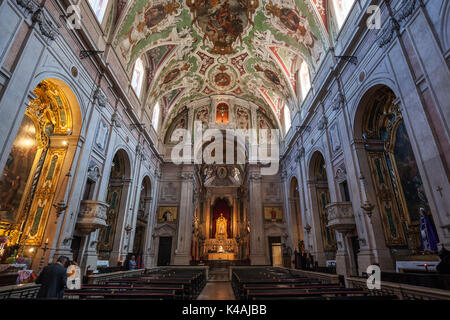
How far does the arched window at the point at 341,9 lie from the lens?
9.70m

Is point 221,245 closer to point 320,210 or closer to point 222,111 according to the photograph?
point 222,111

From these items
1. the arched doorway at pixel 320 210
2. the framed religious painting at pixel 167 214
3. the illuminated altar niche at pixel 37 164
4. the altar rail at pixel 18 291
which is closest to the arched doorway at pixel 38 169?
the illuminated altar niche at pixel 37 164

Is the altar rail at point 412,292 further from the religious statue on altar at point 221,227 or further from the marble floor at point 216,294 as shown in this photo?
the religious statue on altar at point 221,227

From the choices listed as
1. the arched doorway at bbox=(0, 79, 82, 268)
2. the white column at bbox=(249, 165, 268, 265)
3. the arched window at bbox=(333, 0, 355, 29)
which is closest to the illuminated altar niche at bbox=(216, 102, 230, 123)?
the white column at bbox=(249, 165, 268, 265)

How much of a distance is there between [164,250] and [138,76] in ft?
41.1

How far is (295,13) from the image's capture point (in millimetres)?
12164

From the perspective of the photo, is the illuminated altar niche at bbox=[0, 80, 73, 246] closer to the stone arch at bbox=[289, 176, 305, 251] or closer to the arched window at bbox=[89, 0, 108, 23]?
the arched window at bbox=[89, 0, 108, 23]

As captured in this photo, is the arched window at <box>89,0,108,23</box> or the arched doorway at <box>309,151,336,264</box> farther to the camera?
the arched doorway at <box>309,151,336,264</box>

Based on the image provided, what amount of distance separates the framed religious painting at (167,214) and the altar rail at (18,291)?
535 inches

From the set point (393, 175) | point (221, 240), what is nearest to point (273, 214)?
point (221, 240)

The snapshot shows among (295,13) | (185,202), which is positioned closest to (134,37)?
(295,13)

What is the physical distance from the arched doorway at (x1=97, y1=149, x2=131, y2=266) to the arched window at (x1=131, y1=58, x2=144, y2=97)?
411cm

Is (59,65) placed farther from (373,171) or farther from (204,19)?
(373,171)

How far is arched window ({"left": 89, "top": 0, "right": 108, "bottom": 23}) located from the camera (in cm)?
968
